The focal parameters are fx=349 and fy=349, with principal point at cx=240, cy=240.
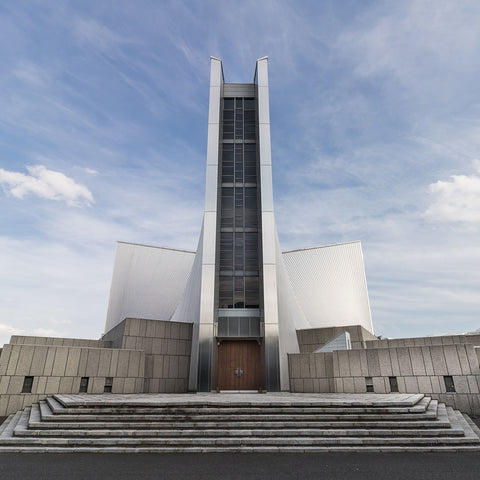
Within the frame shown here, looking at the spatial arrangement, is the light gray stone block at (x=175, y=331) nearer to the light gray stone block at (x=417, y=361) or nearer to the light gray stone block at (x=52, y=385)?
the light gray stone block at (x=52, y=385)

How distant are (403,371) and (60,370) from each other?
13203 mm

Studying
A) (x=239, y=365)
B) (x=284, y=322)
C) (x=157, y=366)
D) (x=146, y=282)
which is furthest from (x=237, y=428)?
(x=146, y=282)

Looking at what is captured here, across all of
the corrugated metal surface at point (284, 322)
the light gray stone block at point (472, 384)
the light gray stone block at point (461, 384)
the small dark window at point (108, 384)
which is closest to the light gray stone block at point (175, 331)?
the small dark window at point (108, 384)

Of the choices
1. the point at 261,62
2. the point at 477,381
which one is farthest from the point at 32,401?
the point at 261,62

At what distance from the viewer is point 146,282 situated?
32.8m

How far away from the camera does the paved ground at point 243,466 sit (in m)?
5.13

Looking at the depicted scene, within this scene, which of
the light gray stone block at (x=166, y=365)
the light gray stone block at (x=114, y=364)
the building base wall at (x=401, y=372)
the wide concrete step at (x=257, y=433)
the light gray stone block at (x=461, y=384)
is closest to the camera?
the wide concrete step at (x=257, y=433)

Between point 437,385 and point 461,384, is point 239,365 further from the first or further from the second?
point 461,384

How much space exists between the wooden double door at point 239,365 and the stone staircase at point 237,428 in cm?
904

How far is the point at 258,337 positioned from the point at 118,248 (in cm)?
2145

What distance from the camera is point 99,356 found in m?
14.4

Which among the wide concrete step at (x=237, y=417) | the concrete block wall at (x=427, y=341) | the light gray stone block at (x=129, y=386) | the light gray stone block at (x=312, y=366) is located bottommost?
the wide concrete step at (x=237, y=417)

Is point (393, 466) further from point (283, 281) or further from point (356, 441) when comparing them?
point (283, 281)

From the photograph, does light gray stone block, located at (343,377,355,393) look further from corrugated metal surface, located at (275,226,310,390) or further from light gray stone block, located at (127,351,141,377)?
light gray stone block, located at (127,351,141,377)
